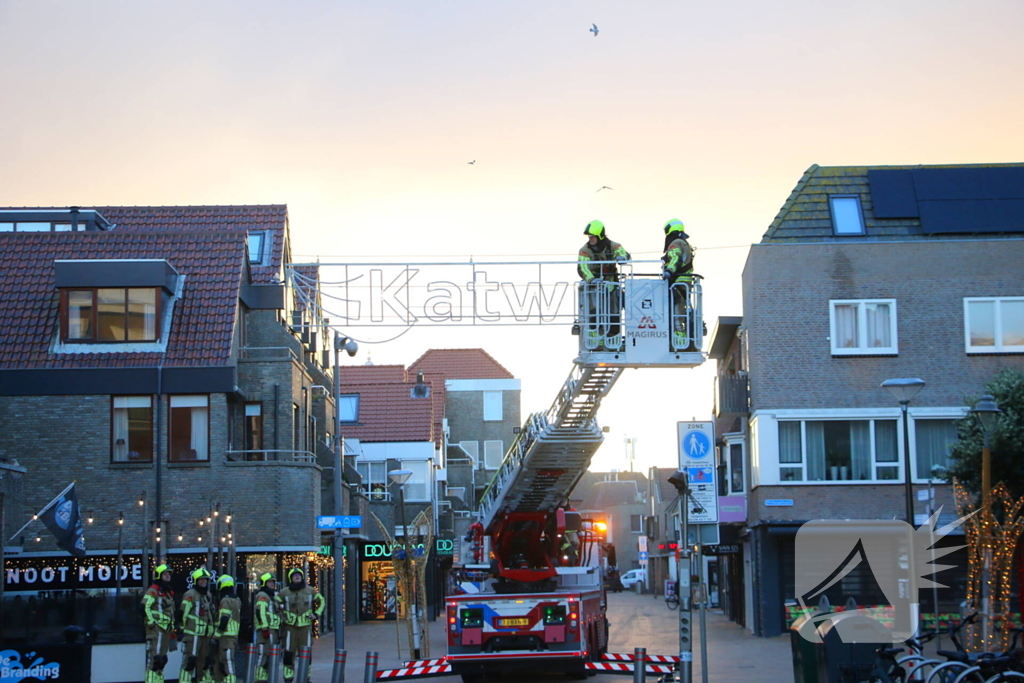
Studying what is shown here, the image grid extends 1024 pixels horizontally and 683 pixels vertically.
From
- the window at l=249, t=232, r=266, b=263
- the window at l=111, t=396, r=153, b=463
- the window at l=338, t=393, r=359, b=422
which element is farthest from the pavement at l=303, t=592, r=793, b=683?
the window at l=249, t=232, r=266, b=263

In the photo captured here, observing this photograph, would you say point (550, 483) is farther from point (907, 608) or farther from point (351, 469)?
point (351, 469)

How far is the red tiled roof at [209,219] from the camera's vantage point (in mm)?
36278

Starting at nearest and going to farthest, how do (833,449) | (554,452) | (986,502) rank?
1. (554,452)
2. (986,502)
3. (833,449)

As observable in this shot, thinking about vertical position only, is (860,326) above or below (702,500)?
above

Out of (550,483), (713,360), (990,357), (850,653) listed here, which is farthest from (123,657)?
(713,360)

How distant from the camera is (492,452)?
220 feet

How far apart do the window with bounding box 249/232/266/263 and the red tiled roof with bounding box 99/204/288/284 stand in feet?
0.80

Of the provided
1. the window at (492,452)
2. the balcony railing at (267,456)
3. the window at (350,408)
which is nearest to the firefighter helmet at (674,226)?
the balcony railing at (267,456)

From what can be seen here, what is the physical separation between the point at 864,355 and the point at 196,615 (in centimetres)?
1935

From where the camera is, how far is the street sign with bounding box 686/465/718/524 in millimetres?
16125

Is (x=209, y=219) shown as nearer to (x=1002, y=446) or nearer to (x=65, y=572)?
(x=65, y=572)

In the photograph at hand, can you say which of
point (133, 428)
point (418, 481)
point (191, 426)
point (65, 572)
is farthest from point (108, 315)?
point (418, 481)

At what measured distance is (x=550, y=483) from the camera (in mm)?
A: 21078
